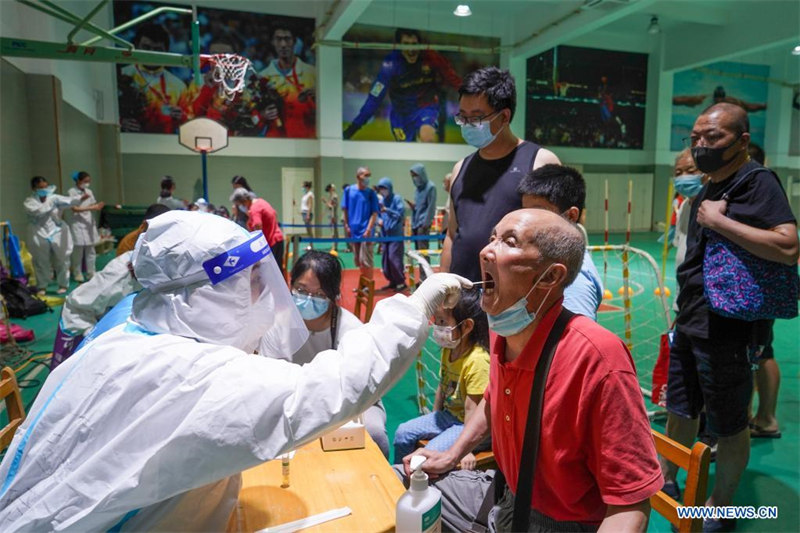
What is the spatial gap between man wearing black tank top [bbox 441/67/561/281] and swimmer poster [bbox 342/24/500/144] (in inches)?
500

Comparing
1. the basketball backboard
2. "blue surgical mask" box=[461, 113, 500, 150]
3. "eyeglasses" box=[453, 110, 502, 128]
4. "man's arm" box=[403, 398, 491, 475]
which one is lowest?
"man's arm" box=[403, 398, 491, 475]

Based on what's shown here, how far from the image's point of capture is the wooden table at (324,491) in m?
1.27

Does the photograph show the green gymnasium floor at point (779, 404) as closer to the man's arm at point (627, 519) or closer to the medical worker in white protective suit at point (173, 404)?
the man's arm at point (627, 519)

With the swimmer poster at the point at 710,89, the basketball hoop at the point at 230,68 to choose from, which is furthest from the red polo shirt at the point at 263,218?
the swimmer poster at the point at 710,89

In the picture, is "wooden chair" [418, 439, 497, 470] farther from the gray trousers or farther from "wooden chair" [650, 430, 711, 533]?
"wooden chair" [650, 430, 711, 533]

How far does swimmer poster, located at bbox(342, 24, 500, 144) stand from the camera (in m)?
14.4

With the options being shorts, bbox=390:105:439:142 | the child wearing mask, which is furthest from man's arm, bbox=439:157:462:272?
shorts, bbox=390:105:439:142

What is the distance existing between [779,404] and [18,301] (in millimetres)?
7806

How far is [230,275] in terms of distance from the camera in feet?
4.14

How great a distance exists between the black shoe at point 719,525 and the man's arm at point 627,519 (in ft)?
5.25

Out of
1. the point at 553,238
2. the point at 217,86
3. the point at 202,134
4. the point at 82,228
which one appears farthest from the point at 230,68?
the point at 217,86

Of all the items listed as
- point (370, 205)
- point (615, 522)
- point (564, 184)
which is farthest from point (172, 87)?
point (615, 522)

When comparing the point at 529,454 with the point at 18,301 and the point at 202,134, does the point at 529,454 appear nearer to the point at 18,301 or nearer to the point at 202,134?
the point at 18,301

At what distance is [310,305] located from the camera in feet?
8.14
